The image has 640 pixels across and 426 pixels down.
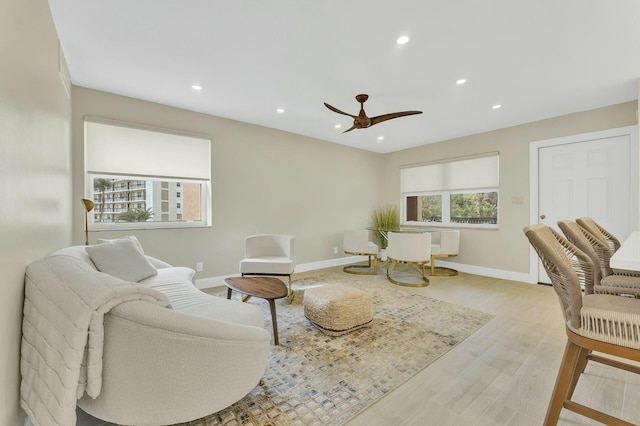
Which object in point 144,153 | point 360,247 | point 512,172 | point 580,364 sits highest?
point 144,153

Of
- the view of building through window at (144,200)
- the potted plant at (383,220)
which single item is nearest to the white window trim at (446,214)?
the potted plant at (383,220)

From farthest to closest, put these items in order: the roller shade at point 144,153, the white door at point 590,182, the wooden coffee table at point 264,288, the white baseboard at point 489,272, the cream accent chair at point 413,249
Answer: the white baseboard at point 489,272
the cream accent chair at point 413,249
the white door at point 590,182
the roller shade at point 144,153
the wooden coffee table at point 264,288

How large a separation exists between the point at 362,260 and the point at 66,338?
5.21m

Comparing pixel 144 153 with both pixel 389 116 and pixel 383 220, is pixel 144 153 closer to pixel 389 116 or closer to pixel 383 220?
pixel 389 116

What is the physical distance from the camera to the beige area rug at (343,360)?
4.95 feet

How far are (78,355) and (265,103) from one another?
3.16 meters

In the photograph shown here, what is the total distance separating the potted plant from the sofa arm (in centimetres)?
458

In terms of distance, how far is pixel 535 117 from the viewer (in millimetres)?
4004

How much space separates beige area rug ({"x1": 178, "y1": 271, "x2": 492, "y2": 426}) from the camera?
151cm

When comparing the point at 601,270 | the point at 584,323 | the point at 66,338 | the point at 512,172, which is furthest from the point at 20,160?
the point at 512,172

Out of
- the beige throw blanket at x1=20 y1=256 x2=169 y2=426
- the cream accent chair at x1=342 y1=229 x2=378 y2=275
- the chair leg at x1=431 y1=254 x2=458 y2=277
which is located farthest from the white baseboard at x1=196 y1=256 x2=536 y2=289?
the beige throw blanket at x1=20 y1=256 x2=169 y2=426

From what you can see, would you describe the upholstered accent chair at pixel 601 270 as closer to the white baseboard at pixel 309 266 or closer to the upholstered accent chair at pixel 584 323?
the upholstered accent chair at pixel 584 323

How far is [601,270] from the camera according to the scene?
192 centimetres

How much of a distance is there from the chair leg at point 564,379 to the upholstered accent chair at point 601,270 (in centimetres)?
75
